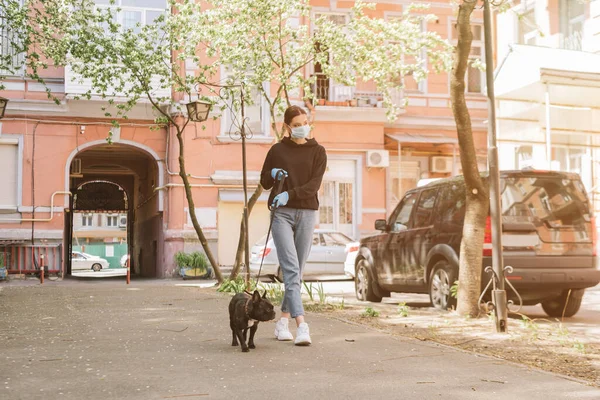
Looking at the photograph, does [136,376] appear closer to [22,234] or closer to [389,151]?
[22,234]

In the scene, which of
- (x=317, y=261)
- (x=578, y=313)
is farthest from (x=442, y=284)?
(x=317, y=261)

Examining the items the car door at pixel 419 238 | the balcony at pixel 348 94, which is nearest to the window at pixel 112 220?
the balcony at pixel 348 94

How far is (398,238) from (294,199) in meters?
5.37

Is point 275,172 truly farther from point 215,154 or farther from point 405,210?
point 215,154

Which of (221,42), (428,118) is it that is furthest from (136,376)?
(428,118)

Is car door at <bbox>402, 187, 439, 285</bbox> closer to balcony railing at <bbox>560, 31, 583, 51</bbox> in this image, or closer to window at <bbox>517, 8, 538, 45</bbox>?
balcony railing at <bbox>560, 31, 583, 51</bbox>

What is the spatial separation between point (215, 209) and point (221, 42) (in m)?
8.77

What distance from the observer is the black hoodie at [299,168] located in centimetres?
705

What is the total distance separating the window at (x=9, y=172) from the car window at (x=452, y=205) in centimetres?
1579

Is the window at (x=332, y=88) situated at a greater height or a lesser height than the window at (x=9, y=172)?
greater

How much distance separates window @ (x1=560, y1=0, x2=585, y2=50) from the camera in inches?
828

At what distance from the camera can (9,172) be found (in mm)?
23547

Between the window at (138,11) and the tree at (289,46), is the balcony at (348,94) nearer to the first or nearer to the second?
the window at (138,11)

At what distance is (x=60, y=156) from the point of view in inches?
941
